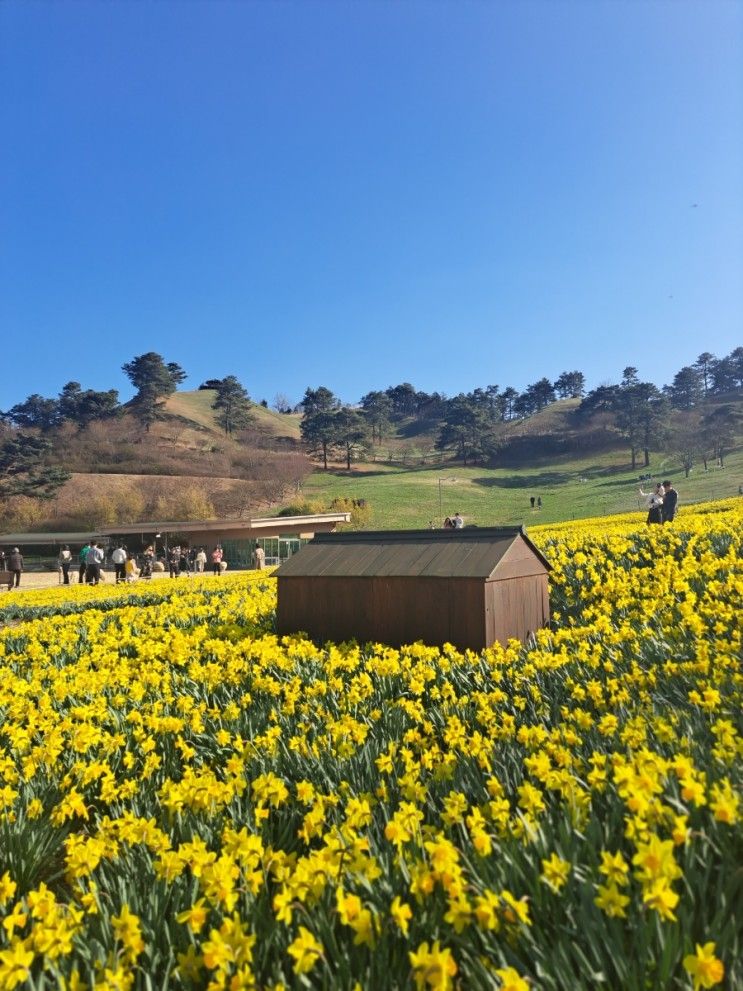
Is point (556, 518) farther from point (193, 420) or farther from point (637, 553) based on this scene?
point (193, 420)

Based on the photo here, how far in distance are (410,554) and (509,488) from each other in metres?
67.5

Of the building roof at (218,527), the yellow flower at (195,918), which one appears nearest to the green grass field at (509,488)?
the building roof at (218,527)

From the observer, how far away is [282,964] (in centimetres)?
220

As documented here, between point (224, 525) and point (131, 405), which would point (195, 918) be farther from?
point (131, 405)

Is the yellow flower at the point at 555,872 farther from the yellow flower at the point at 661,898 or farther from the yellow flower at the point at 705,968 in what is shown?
the yellow flower at the point at 705,968

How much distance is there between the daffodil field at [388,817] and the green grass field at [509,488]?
3994 centimetres

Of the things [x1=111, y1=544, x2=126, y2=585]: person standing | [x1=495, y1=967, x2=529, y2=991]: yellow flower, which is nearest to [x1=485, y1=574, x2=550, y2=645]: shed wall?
[x1=495, y1=967, x2=529, y2=991]: yellow flower

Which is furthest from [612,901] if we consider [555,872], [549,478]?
[549,478]

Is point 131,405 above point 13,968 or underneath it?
above

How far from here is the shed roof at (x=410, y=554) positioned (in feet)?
23.1

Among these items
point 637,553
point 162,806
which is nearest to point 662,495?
point 637,553

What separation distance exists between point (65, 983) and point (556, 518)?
160 feet

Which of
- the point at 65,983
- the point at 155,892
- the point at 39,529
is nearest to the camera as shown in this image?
the point at 65,983

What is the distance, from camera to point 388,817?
294 centimetres
